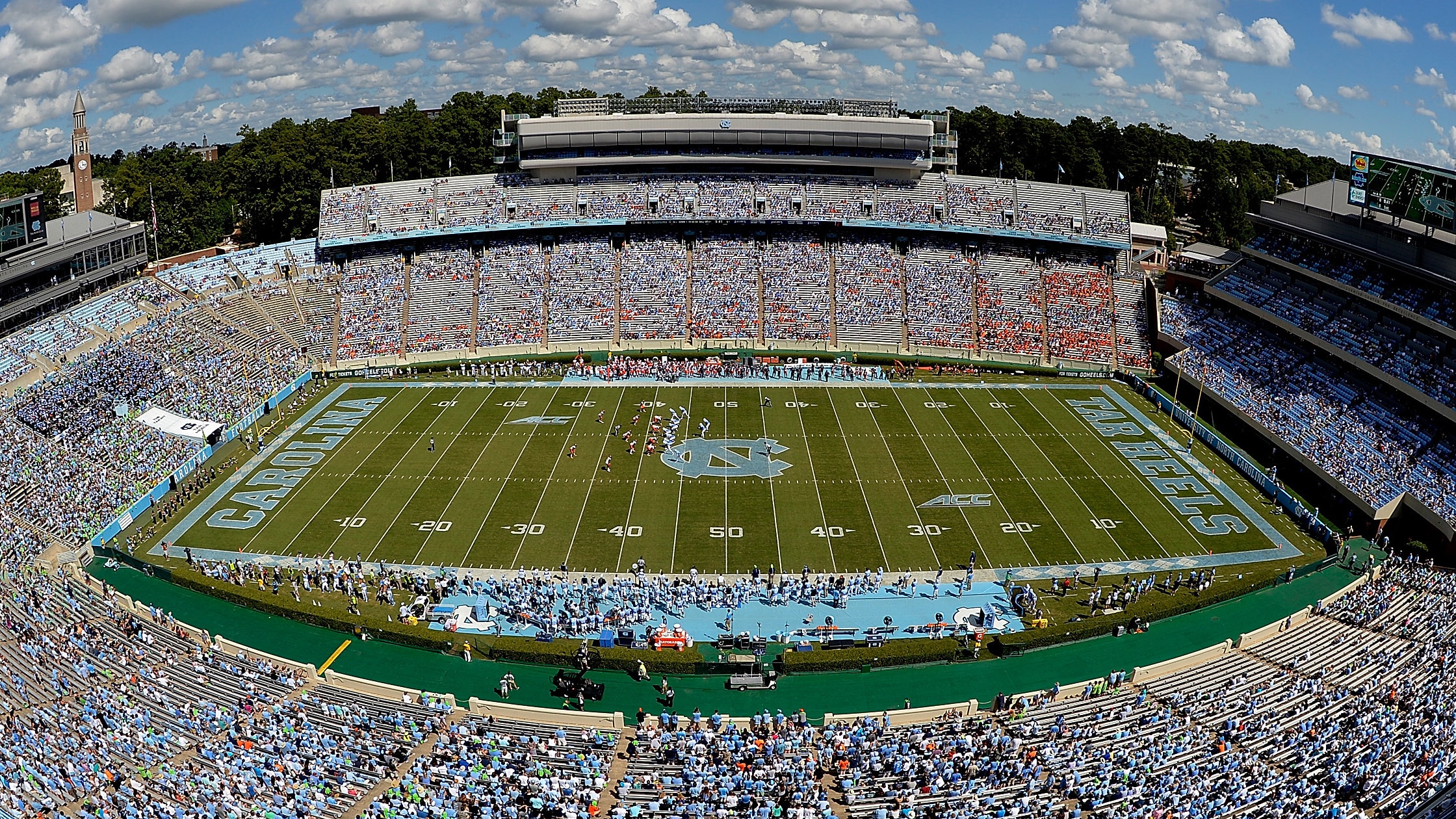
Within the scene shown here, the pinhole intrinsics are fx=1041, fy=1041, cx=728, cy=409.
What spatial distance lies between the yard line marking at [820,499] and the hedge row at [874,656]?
5888mm

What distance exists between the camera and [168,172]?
3386 inches

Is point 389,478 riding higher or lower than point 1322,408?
lower

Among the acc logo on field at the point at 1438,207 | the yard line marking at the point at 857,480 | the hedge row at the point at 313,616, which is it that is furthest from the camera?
the acc logo on field at the point at 1438,207

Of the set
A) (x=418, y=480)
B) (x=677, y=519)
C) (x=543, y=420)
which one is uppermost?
(x=543, y=420)

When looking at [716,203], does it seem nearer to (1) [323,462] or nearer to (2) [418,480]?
(2) [418,480]

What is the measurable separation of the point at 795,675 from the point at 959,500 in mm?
15561

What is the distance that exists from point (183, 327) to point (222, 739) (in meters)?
40.4

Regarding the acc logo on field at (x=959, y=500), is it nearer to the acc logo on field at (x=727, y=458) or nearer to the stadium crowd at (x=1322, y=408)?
the acc logo on field at (x=727, y=458)

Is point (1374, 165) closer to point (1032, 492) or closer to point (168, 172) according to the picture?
point (1032, 492)

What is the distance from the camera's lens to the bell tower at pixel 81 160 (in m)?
61.1

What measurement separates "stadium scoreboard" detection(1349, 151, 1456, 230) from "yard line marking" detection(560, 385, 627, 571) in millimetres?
38574

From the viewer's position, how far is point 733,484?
1815 inches

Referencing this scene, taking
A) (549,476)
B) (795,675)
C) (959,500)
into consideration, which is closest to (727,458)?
(549,476)

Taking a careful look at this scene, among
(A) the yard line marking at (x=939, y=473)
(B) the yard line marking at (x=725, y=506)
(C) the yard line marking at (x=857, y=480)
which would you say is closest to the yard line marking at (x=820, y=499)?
(C) the yard line marking at (x=857, y=480)
